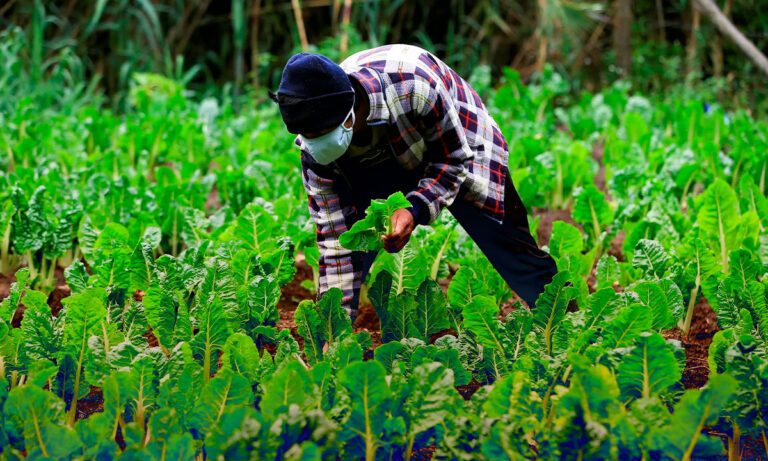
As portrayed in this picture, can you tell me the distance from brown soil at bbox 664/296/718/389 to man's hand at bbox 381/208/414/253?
3.11 feet

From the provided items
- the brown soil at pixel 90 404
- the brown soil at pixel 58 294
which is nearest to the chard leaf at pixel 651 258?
the brown soil at pixel 90 404

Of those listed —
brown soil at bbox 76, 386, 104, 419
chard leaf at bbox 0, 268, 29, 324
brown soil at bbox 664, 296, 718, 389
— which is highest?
chard leaf at bbox 0, 268, 29, 324

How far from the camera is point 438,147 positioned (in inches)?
91.7

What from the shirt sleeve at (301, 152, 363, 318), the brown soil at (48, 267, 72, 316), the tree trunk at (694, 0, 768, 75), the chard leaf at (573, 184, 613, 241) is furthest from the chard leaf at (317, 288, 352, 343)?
the tree trunk at (694, 0, 768, 75)

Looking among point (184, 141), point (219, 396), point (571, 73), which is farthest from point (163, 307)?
point (571, 73)

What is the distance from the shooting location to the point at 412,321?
2.50 m

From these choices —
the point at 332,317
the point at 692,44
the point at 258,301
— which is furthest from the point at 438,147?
the point at 692,44

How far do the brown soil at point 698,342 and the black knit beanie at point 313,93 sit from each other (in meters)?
1.27

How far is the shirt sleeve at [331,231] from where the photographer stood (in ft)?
7.95

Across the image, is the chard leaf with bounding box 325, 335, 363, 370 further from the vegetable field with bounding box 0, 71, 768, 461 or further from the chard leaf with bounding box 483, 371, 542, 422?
the chard leaf with bounding box 483, 371, 542, 422

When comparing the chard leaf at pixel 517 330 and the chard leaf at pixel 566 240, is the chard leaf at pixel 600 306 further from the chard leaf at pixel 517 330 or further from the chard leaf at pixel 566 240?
the chard leaf at pixel 566 240

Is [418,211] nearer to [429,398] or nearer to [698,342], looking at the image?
[429,398]

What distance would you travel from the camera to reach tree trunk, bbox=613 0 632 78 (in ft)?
25.7

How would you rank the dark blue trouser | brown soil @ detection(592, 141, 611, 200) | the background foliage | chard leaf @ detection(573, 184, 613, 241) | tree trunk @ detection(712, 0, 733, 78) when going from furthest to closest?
1. tree trunk @ detection(712, 0, 733, 78)
2. the background foliage
3. brown soil @ detection(592, 141, 611, 200)
4. chard leaf @ detection(573, 184, 613, 241)
5. the dark blue trouser
